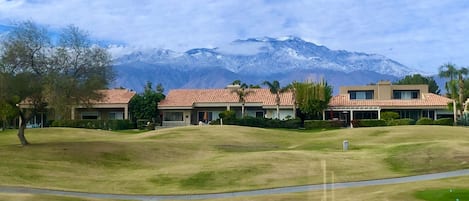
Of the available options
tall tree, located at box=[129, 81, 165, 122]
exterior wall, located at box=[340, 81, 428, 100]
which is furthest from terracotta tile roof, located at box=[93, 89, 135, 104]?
exterior wall, located at box=[340, 81, 428, 100]

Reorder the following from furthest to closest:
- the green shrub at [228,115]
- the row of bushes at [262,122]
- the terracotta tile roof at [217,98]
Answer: the terracotta tile roof at [217,98] < the green shrub at [228,115] < the row of bushes at [262,122]

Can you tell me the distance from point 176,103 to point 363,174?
60.2m

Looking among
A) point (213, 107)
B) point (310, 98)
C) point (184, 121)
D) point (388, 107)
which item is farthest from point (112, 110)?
point (388, 107)

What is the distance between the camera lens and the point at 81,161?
3912 centimetres

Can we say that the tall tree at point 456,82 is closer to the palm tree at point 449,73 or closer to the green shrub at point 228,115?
the palm tree at point 449,73

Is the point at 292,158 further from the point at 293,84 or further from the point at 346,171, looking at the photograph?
the point at 293,84

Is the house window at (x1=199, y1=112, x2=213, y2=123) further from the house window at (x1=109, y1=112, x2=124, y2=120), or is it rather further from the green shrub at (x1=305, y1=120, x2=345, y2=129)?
the green shrub at (x1=305, y1=120, x2=345, y2=129)

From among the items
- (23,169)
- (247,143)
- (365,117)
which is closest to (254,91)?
(365,117)

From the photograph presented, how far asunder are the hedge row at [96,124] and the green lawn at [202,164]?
27914 millimetres

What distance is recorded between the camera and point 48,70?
41.3 metres

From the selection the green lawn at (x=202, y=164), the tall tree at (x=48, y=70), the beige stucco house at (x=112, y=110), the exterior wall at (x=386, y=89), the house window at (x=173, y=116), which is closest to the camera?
the green lawn at (x=202, y=164)

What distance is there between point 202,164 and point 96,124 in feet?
149

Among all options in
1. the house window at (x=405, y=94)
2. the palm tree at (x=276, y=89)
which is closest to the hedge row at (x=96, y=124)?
the palm tree at (x=276, y=89)

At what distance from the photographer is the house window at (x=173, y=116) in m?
92.2
